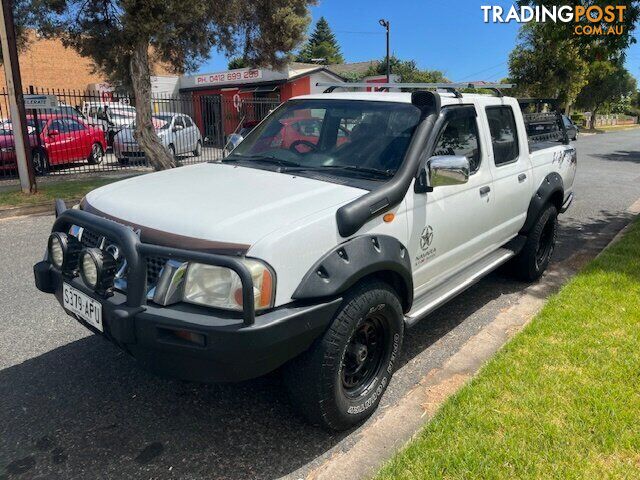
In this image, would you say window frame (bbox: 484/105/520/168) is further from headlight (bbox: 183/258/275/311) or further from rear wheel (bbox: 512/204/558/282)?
headlight (bbox: 183/258/275/311)

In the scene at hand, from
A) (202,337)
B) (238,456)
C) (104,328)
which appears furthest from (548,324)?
(104,328)

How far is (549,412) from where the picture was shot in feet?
9.40

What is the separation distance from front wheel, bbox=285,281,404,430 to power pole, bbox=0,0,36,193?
9.33 metres

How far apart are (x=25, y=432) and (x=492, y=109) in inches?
155

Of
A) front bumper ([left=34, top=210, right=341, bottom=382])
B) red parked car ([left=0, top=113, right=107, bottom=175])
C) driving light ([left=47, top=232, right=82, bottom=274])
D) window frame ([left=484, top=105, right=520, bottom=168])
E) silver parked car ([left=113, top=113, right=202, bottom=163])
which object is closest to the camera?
front bumper ([left=34, top=210, right=341, bottom=382])

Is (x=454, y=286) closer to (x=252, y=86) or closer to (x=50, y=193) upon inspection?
(x=50, y=193)

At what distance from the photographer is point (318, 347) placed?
2492mm

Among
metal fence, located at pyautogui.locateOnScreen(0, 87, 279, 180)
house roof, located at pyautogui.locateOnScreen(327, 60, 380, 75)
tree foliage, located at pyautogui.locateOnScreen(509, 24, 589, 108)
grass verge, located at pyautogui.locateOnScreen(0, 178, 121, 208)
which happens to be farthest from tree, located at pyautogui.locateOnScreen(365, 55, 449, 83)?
grass verge, located at pyautogui.locateOnScreen(0, 178, 121, 208)

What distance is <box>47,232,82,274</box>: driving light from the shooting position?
273cm

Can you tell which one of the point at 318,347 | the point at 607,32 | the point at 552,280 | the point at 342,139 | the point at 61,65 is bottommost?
the point at 552,280

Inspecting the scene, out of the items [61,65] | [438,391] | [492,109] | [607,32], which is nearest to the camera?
[438,391]

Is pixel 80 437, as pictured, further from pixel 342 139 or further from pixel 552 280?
pixel 552 280

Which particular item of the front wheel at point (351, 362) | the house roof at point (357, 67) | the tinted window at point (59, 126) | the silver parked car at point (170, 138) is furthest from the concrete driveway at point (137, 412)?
the house roof at point (357, 67)

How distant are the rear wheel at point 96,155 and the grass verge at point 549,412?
50.2ft
